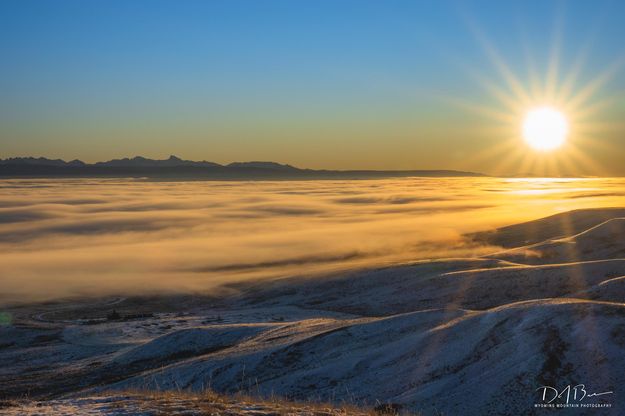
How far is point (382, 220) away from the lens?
125125mm

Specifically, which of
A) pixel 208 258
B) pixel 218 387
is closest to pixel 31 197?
pixel 208 258

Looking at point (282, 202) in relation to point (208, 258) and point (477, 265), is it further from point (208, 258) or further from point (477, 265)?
point (477, 265)

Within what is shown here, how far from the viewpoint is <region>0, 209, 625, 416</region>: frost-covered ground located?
17.6 metres

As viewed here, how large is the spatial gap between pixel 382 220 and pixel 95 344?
95812 mm

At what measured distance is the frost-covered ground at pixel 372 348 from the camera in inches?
694
